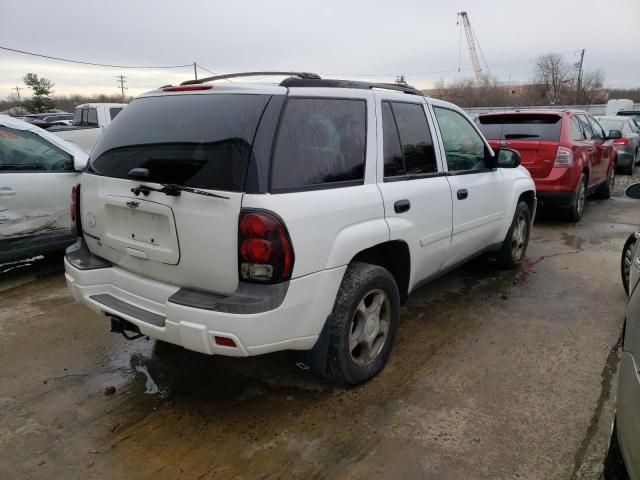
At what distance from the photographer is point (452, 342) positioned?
3.72 meters

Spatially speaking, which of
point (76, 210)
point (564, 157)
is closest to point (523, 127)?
point (564, 157)

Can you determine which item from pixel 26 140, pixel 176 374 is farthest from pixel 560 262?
pixel 26 140

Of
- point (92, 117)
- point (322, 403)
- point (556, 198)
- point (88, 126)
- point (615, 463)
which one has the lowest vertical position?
point (322, 403)

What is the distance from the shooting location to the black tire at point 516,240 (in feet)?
16.4

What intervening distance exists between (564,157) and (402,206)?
5.00m

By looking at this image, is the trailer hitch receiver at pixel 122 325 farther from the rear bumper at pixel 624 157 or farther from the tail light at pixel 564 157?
the rear bumper at pixel 624 157

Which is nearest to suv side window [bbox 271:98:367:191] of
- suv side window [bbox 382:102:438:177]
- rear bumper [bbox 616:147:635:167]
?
suv side window [bbox 382:102:438:177]

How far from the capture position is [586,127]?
823 centimetres

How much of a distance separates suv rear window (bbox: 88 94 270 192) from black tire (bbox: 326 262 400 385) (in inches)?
35.2

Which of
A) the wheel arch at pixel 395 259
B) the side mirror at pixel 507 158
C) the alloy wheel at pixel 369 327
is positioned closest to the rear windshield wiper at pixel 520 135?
the side mirror at pixel 507 158

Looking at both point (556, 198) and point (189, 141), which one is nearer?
point (189, 141)

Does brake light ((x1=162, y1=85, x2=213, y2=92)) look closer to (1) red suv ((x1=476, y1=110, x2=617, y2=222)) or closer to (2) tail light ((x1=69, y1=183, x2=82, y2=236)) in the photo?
(2) tail light ((x1=69, y1=183, x2=82, y2=236))

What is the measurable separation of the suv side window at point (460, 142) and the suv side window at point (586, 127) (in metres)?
4.52

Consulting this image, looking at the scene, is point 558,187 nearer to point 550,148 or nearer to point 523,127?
point 550,148
